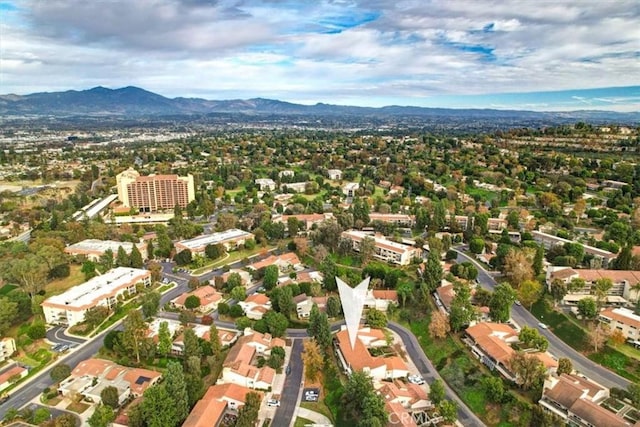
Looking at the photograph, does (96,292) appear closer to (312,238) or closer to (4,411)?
(4,411)

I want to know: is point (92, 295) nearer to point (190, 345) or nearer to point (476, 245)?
point (190, 345)

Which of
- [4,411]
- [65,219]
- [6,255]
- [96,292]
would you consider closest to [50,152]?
[65,219]

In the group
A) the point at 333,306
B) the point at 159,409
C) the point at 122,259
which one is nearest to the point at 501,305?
the point at 333,306

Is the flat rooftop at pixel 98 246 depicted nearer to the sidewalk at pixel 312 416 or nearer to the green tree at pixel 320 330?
the green tree at pixel 320 330

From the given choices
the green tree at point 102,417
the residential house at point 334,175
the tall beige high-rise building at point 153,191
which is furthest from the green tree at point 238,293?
the residential house at point 334,175

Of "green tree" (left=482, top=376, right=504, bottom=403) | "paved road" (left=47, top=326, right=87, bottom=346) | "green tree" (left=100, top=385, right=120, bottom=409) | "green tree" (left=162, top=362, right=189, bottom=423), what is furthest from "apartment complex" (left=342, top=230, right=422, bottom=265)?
"green tree" (left=100, top=385, right=120, bottom=409)

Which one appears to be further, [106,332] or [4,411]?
[106,332]
